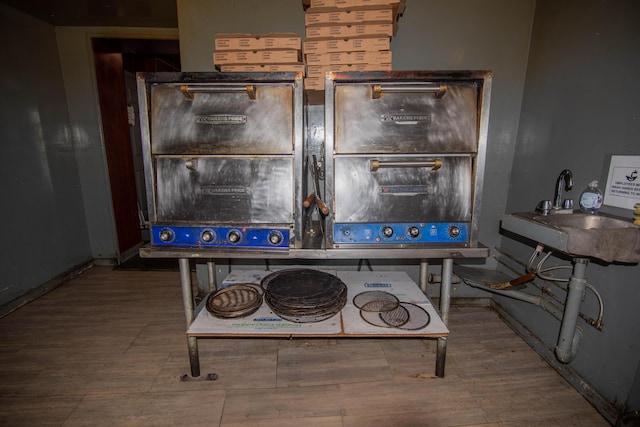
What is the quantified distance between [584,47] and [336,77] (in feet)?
6.13

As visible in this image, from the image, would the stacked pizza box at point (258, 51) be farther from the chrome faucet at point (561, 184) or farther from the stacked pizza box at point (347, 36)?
the chrome faucet at point (561, 184)

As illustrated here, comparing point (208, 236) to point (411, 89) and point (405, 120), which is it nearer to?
point (405, 120)

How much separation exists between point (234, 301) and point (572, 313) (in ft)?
7.84

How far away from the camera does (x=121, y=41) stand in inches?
175

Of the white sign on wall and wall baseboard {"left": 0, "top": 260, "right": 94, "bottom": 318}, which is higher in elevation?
the white sign on wall

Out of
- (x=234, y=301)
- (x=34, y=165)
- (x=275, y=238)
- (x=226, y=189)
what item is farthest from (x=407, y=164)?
(x=34, y=165)

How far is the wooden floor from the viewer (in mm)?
1843

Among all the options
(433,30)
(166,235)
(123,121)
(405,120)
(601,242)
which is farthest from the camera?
(123,121)

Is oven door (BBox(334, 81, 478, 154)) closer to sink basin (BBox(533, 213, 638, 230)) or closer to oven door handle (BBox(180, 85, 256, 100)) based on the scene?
oven door handle (BBox(180, 85, 256, 100))

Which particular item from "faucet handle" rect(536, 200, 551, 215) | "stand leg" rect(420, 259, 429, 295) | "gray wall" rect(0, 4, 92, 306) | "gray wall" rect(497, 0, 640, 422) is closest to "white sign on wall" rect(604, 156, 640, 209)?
"gray wall" rect(497, 0, 640, 422)

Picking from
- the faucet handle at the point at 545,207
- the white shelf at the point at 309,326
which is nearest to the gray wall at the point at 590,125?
the faucet handle at the point at 545,207

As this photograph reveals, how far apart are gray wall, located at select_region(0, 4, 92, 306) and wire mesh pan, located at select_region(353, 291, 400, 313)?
12.3 ft

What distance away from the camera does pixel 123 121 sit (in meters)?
4.68

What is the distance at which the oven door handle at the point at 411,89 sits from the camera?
182 cm
